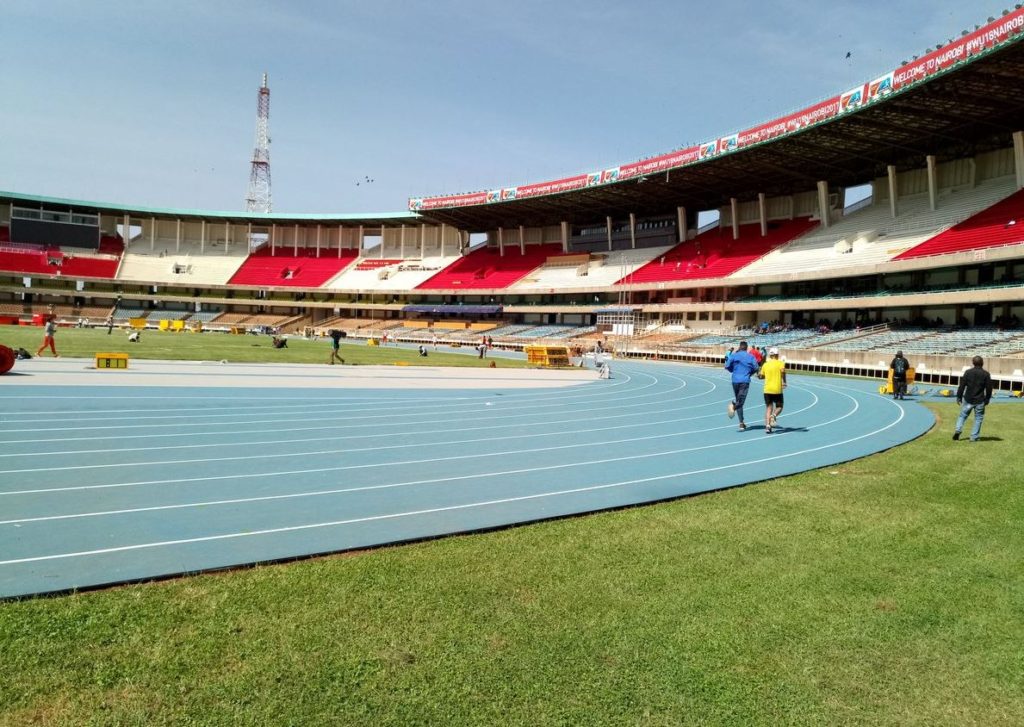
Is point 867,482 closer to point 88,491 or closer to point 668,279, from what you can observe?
point 88,491

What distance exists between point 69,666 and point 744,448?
9.40 metres

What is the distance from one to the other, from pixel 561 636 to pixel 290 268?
279 ft

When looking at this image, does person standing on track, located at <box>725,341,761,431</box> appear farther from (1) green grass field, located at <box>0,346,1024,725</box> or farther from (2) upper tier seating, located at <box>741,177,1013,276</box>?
(2) upper tier seating, located at <box>741,177,1013,276</box>

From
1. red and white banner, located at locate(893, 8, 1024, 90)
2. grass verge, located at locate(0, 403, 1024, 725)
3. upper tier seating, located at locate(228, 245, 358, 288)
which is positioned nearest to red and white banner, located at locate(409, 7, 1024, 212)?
red and white banner, located at locate(893, 8, 1024, 90)

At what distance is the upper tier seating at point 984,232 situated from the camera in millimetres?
32500

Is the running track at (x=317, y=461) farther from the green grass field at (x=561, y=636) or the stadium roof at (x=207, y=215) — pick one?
the stadium roof at (x=207, y=215)

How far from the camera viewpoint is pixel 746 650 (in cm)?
369

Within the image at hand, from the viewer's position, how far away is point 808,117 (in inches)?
1524

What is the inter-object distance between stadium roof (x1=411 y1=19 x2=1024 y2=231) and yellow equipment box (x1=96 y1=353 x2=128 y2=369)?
36.3 meters

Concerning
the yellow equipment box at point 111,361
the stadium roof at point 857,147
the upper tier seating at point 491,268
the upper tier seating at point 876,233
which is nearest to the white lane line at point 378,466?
the yellow equipment box at point 111,361

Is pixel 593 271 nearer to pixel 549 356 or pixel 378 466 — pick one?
pixel 549 356

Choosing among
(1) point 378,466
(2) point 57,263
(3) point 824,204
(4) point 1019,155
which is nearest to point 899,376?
(1) point 378,466

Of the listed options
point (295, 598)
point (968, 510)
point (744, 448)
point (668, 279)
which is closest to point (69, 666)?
point (295, 598)

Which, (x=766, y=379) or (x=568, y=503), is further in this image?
(x=766, y=379)
